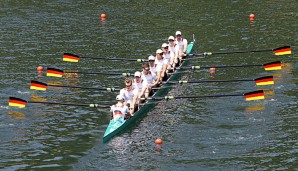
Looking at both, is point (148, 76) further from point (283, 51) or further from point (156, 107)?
point (283, 51)

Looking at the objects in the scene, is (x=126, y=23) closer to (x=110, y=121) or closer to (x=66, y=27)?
(x=66, y=27)

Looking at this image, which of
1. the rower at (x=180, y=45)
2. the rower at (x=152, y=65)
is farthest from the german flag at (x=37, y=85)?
the rower at (x=180, y=45)

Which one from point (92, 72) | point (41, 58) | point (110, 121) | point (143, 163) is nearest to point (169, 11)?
point (41, 58)

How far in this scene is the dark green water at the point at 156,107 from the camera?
76.6 feet

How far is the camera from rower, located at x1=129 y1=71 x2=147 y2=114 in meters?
27.2

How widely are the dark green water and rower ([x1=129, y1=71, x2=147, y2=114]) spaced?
2.43 ft

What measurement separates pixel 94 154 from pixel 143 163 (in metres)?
1.84

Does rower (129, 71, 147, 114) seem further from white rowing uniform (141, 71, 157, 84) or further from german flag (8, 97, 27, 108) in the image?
german flag (8, 97, 27, 108)

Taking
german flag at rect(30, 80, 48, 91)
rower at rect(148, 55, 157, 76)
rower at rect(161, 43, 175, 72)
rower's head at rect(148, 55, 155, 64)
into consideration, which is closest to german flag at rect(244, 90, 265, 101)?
rower at rect(148, 55, 157, 76)

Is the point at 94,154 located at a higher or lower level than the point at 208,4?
lower

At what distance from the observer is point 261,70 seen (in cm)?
3381

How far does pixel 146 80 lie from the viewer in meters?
28.6

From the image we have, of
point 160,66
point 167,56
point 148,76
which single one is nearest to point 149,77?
point 148,76

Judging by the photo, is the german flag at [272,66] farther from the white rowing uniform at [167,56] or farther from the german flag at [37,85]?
the german flag at [37,85]
